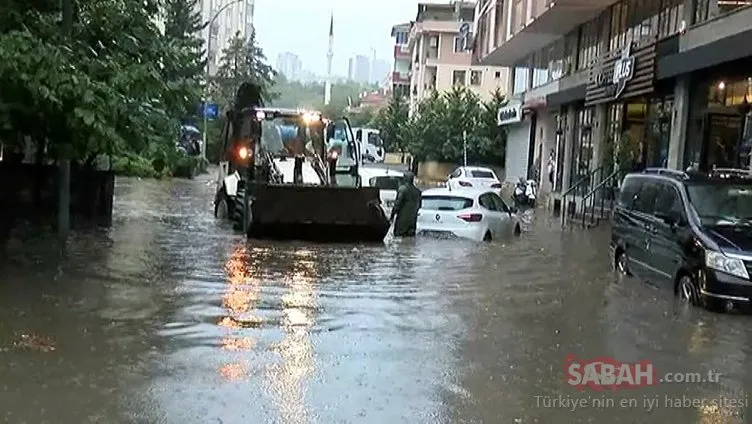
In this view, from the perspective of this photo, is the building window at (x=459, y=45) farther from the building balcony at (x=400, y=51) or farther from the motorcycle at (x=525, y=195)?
the motorcycle at (x=525, y=195)

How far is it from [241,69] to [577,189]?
49.1 metres

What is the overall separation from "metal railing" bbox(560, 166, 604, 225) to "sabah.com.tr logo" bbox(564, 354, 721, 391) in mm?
22976

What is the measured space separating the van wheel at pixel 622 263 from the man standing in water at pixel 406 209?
5552 mm

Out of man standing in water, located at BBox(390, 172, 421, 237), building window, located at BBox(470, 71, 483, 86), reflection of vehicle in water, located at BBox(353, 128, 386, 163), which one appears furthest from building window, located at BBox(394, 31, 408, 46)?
man standing in water, located at BBox(390, 172, 421, 237)

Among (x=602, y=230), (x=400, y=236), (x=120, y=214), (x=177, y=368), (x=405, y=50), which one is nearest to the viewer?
(x=177, y=368)

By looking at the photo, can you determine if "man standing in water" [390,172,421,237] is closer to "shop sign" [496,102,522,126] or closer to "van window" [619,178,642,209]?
"van window" [619,178,642,209]

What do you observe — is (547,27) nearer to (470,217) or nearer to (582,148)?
(582,148)

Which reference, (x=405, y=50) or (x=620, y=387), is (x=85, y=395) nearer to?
(x=620, y=387)

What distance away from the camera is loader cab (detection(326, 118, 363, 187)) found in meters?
22.8

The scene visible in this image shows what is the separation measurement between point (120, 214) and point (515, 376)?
18.1 meters

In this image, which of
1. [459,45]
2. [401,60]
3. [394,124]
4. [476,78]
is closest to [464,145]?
[394,124]

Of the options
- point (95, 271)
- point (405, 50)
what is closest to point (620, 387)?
point (95, 271)

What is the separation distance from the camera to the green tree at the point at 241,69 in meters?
73.5

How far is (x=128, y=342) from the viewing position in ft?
30.7
